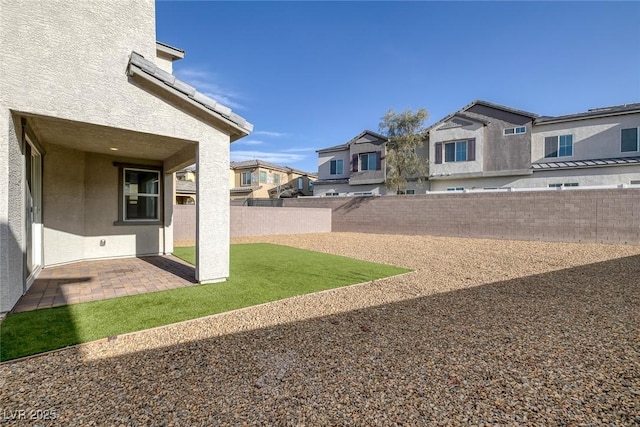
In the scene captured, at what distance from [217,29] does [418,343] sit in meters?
14.0

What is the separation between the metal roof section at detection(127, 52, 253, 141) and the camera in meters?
4.93

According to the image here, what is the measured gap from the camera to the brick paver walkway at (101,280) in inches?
198

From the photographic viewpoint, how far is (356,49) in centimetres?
1453

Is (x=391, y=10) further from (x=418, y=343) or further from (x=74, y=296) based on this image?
(x=74, y=296)

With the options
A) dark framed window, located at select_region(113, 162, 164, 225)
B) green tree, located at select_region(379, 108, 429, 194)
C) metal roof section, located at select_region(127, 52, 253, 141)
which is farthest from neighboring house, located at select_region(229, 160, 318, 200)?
metal roof section, located at select_region(127, 52, 253, 141)

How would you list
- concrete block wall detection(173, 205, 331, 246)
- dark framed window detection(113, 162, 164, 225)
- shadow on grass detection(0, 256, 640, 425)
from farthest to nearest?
concrete block wall detection(173, 205, 331, 246), dark framed window detection(113, 162, 164, 225), shadow on grass detection(0, 256, 640, 425)

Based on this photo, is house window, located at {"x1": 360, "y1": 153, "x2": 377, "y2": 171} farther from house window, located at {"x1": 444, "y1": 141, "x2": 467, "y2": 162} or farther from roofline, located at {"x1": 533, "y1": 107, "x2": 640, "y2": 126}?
roofline, located at {"x1": 533, "y1": 107, "x2": 640, "y2": 126}

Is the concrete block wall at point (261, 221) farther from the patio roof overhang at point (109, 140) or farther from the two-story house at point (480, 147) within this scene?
the two-story house at point (480, 147)

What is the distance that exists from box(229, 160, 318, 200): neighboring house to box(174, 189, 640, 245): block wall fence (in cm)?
1396

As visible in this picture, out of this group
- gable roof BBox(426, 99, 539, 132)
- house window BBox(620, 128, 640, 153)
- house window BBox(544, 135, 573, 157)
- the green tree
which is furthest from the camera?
the green tree

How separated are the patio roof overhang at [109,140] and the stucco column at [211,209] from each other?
22.5 inches

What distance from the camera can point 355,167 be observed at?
27.0 m

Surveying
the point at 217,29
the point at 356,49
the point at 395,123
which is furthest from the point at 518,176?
the point at 217,29

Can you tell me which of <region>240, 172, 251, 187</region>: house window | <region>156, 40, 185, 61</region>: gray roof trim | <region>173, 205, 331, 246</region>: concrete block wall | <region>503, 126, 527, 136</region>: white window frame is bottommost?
<region>173, 205, 331, 246</region>: concrete block wall
